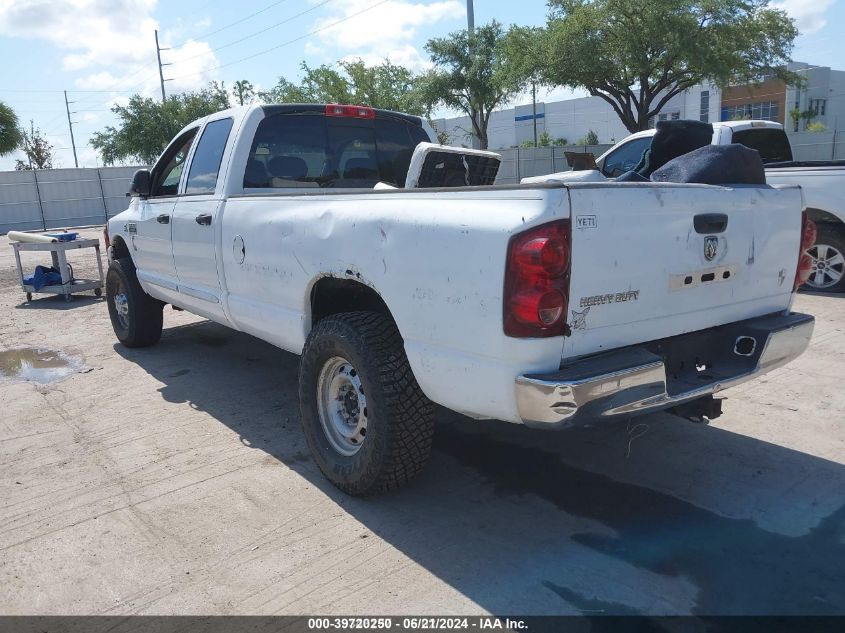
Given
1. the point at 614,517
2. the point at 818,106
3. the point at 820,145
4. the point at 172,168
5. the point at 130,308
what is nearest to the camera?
the point at 614,517

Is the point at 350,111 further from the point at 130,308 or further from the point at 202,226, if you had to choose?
the point at 130,308

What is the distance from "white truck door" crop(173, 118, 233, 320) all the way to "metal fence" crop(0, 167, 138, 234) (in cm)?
2660

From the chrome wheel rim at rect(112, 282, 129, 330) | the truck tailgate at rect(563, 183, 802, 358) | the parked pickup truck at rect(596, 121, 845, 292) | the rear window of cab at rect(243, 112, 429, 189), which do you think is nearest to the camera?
the truck tailgate at rect(563, 183, 802, 358)

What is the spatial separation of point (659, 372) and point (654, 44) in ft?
82.1

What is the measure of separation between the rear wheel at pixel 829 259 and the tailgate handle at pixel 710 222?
5605 millimetres

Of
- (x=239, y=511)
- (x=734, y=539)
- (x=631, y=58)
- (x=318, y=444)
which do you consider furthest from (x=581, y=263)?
(x=631, y=58)

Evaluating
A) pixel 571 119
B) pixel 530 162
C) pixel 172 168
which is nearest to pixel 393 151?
pixel 172 168

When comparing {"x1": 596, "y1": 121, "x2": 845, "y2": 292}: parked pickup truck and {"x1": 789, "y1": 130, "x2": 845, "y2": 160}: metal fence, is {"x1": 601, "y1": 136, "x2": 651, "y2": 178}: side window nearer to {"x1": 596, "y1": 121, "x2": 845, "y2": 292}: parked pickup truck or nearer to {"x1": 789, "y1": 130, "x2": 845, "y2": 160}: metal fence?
{"x1": 596, "y1": 121, "x2": 845, "y2": 292}: parked pickup truck

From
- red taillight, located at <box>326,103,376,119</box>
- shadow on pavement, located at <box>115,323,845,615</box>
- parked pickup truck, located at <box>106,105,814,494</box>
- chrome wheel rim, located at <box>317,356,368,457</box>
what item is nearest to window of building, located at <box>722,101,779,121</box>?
red taillight, located at <box>326,103,376,119</box>

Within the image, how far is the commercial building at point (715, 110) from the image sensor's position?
49719 millimetres

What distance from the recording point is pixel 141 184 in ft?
19.9

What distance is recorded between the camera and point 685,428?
4602 mm

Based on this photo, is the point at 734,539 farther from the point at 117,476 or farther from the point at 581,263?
the point at 117,476

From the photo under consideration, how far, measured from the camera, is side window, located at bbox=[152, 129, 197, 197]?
591 centimetres
